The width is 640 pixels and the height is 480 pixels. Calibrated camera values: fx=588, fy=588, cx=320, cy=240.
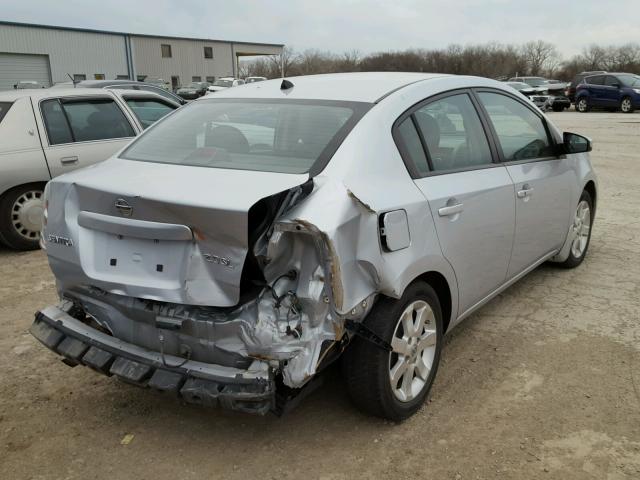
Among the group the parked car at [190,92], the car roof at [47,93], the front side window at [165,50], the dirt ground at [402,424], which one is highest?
the front side window at [165,50]

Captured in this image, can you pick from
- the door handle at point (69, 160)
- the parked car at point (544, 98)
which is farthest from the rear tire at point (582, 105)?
the door handle at point (69, 160)

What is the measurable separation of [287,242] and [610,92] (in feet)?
89.4

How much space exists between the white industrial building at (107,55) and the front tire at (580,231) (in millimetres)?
38984

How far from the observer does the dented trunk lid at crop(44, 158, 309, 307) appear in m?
2.44

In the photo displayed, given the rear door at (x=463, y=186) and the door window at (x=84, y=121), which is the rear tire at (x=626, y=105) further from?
the rear door at (x=463, y=186)

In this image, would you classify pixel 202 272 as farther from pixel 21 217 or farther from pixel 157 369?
pixel 21 217

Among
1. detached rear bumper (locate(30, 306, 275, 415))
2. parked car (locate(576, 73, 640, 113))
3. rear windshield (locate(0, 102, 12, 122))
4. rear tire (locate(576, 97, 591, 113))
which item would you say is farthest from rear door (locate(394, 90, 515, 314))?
rear tire (locate(576, 97, 591, 113))

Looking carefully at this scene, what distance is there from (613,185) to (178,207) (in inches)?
330

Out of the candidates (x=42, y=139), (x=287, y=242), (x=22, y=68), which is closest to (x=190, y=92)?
(x=22, y=68)

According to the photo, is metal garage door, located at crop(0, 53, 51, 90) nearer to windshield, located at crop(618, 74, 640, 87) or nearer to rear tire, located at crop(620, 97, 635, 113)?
windshield, located at crop(618, 74, 640, 87)

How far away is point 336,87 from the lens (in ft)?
11.1

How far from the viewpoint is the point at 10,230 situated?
601 cm

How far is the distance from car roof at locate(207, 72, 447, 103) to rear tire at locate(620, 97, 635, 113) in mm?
25302

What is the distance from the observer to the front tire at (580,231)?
16.4 ft
